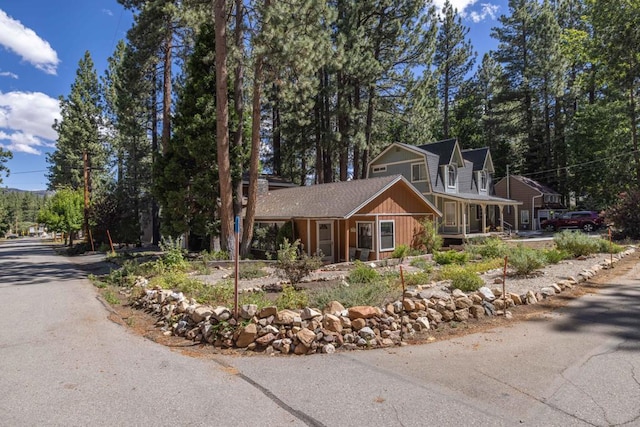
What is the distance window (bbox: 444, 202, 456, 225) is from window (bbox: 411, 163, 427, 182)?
2.56 meters

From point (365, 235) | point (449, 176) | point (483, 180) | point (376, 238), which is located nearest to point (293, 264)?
point (376, 238)

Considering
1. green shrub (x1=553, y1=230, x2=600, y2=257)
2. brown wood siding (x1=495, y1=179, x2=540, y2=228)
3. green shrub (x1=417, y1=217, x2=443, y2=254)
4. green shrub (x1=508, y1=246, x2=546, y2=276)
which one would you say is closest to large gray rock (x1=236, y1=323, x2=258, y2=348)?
green shrub (x1=508, y1=246, x2=546, y2=276)

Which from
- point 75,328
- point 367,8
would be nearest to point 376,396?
point 75,328

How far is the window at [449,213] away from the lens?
82.3 ft

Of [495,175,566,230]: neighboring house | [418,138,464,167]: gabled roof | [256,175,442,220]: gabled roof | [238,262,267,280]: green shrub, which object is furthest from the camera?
[495,175,566,230]: neighboring house

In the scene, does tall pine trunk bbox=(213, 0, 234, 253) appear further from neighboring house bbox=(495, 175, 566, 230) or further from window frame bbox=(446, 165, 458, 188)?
neighboring house bbox=(495, 175, 566, 230)

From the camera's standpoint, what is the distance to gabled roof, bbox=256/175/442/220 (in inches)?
622

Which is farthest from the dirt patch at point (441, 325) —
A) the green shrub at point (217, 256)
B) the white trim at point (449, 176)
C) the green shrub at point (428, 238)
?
the white trim at point (449, 176)

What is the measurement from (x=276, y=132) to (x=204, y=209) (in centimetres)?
1472

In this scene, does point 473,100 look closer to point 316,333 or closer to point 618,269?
point 618,269

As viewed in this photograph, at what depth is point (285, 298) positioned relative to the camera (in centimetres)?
702

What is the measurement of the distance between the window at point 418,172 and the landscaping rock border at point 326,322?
60.5 ft

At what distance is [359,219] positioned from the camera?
54.0 ft

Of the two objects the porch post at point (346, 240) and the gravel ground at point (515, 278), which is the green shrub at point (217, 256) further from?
the porch post at point (346, 240)
